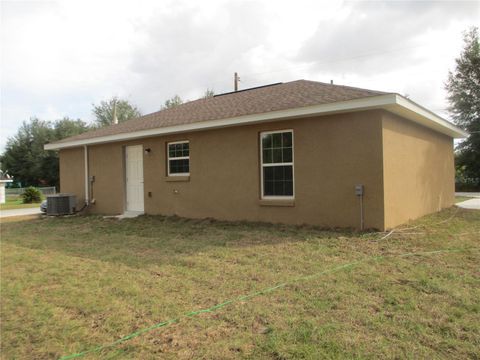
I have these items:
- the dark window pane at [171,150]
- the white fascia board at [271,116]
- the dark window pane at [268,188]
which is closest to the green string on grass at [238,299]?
the white fascia board at [271,116]

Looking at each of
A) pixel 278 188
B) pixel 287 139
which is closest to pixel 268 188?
pixel 278 188

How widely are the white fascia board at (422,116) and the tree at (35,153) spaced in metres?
47.3

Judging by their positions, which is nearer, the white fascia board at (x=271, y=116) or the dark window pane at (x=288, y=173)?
the white fascia board at (x=271, y=116)

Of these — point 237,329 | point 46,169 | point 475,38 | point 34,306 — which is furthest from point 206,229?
point 46,169

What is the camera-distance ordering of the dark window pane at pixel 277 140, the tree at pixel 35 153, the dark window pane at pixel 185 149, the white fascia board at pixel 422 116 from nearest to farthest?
1. the white fascia board at pixel 422 116
2. the dark window pane at pixel 277 140
3. the dark window pane at pixel 185 149
4. the tree at pixel 35 153

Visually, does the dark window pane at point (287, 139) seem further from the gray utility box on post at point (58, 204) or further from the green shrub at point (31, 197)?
the green shrub at point (31, 197)

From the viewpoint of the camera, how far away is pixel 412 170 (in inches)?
369

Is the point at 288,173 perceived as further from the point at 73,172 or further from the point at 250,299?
the point at 73,172

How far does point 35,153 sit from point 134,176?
145 ft

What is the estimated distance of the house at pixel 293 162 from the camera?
7648 millimetres

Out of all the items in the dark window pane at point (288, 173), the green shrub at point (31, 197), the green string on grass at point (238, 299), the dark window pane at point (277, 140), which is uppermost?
the dark window pane at point (277, 140)

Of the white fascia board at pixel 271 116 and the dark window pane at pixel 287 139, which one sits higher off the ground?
the white fascia board at pixel 271 116

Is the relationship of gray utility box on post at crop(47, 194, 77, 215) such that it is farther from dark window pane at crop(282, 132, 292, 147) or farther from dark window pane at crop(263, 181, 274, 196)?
dark window pane at crop(282, 132, 292, 147)

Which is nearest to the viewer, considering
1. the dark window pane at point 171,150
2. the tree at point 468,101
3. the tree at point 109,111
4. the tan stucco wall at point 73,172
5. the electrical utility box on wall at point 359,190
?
the electrical utility box on wall at point 359,190
